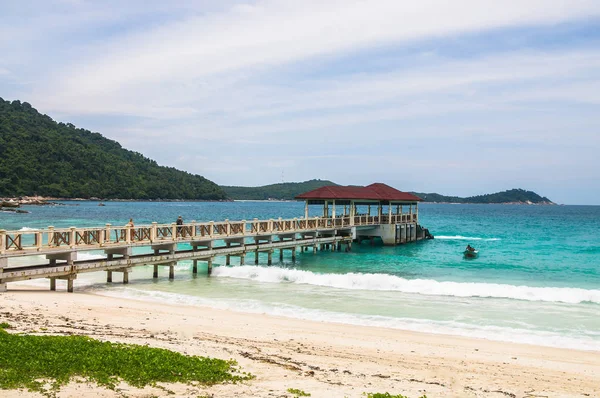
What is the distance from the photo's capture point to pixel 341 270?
1268 inches

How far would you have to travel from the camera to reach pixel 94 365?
8984mm

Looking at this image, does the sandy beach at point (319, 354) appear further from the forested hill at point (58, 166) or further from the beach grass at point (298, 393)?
the forested hill at point (58, 166)

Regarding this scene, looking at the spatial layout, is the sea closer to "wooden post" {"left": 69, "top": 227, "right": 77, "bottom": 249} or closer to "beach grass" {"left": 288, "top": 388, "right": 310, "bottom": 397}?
"wooden post" {"left": 69, "top": 227, "right": 77, "bottom": 249}

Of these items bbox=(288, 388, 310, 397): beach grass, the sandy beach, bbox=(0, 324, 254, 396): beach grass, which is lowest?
the sandy beach

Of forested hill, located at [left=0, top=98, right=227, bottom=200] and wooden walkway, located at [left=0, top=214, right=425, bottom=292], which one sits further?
forested hill, located at [left=0, top=98, right=227, bottom=200]

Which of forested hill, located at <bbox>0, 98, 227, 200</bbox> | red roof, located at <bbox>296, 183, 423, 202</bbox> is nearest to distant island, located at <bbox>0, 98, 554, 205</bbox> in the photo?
forested hill, located at <bbox>0, 98, 227, 200</bbox>

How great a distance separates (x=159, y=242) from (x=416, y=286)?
11843mm

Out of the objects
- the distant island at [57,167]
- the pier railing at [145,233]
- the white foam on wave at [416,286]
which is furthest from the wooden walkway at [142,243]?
the distant island at [57,167]

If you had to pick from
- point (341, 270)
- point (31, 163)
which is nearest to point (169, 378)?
point (341, 270)

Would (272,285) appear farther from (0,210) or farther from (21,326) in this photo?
(0,210)

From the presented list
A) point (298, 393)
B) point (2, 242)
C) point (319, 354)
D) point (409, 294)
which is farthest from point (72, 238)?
point (298, 393)

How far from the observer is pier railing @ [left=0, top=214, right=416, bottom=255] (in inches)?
755

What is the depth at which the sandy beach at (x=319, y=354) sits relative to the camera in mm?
9461

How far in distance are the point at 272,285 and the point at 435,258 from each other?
18855 millimetres
